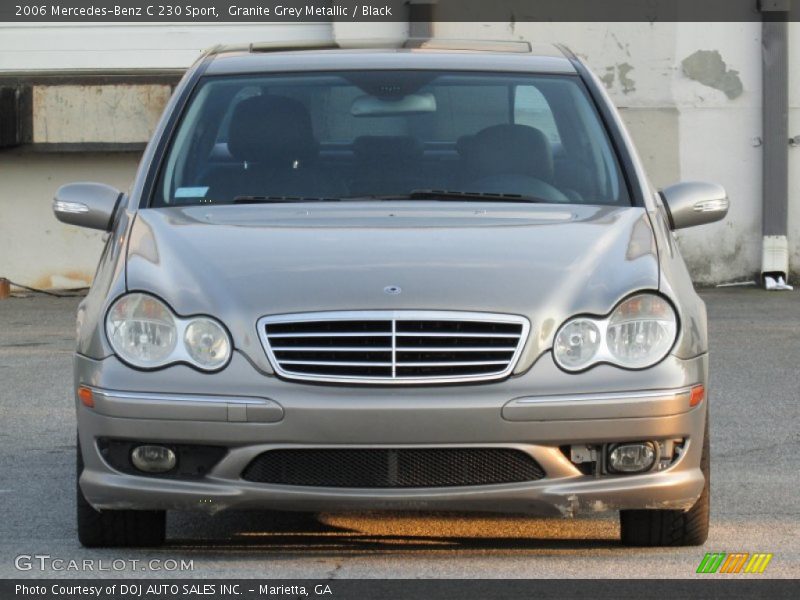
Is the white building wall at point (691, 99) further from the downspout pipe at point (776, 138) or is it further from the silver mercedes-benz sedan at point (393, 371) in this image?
the silver mercedes-benz sedan at point (393, 371)

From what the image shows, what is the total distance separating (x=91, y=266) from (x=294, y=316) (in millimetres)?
9146

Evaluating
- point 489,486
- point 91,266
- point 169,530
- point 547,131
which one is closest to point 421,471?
point 489,486

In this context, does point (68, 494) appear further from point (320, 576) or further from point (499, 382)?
point (499, 382)

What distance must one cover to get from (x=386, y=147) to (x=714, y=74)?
8.07m

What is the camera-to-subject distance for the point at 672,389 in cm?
500

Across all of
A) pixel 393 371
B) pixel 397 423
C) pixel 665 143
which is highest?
pixel 665 143

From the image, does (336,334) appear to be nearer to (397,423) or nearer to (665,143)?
(397,423)

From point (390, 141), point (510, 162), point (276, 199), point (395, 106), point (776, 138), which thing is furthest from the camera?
point (776, 138)

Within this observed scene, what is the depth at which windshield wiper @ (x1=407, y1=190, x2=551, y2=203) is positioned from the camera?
5.95 m

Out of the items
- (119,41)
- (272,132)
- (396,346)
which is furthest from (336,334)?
(119,41)

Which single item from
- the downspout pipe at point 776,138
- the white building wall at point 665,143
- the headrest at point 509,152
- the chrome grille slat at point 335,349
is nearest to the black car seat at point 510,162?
the headrest at point 509,152

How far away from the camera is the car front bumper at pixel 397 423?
486cm

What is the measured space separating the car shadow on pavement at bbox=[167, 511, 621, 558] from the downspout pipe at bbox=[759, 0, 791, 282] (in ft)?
26.7

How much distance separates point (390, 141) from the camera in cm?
626
